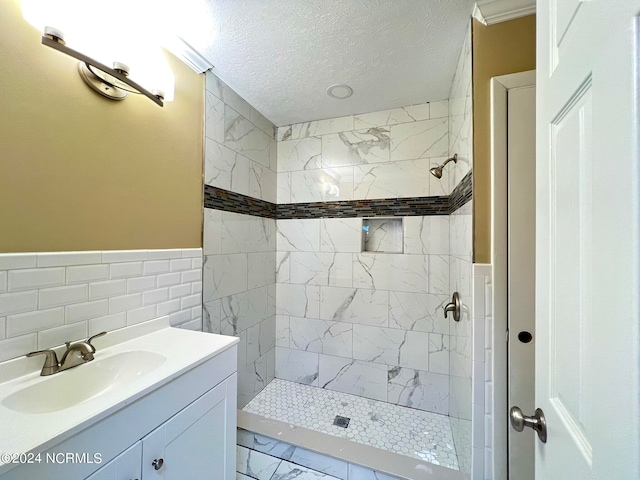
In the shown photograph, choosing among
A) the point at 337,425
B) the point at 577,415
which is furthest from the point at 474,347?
the point at 337,425

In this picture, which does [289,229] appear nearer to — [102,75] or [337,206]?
[337,206]

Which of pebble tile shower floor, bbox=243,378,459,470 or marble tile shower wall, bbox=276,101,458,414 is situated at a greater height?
marble tile shower wall, bbox=276,101,458,414

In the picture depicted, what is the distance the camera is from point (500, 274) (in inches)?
42.4

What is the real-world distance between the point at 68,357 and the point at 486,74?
2050mm

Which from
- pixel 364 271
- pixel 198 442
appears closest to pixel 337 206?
pixel 364 271

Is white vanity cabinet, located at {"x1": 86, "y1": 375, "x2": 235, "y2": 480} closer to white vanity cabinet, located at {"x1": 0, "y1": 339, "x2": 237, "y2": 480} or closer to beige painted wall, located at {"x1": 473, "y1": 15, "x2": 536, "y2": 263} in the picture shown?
white vanity cabinet, located at {"x1": 0, "y1": 339, "x2": 237, "y2": 480}

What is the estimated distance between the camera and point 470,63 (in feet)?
3.94

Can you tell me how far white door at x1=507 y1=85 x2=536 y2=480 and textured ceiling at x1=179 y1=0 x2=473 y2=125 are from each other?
0.57 m

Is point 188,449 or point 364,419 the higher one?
point 188,449

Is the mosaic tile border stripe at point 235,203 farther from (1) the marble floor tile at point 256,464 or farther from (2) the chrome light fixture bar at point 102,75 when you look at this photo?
(1) the marble floor tile at point 256,464

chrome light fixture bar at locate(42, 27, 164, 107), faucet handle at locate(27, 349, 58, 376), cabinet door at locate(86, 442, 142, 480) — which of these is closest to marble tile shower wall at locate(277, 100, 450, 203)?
chrome light fixture bar at locate(42, 27, 164, 107)

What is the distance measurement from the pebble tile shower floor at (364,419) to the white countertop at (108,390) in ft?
3.71

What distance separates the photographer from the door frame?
1.07 metres

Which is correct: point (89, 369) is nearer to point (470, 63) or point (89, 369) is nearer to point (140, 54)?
point (140, 54)
